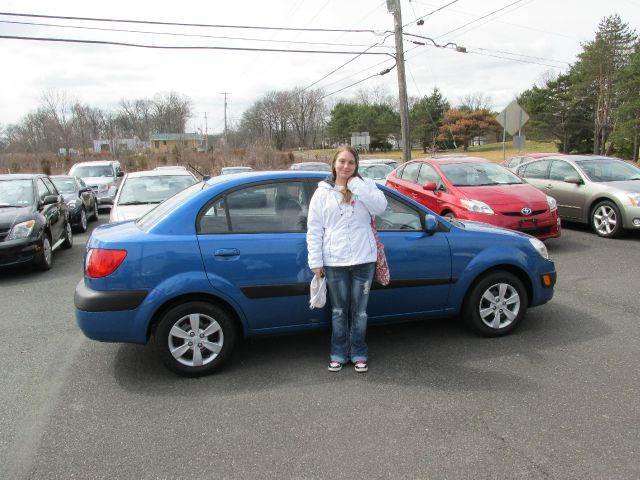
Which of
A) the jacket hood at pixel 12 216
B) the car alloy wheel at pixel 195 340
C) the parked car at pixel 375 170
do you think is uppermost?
the parked car at pixel 375 170

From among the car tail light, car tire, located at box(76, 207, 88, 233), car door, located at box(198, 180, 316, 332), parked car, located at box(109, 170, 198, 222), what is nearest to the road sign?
parked car, located at box(109, 170, 198, 222)

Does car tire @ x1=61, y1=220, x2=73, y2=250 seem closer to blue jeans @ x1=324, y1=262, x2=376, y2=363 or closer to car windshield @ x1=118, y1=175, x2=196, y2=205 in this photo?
car windshield @ x1=118, y1=175, x2=196, y2=205

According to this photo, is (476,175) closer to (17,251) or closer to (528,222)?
(528,222)

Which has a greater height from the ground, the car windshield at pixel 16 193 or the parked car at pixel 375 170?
the parked car at pixel 375 170

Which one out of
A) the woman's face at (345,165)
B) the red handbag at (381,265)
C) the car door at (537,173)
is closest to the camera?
the woman's face at (345,165)

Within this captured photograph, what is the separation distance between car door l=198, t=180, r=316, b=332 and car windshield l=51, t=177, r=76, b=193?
1124 centimetres

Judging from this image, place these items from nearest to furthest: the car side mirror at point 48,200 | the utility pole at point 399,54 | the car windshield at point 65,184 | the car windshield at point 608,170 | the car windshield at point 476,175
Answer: the car side mirror at point 48,200
the car windshield at point 476,175
the car windshield at point 608,170
the car windshield at point 65,184
the utility pole at point 399,54

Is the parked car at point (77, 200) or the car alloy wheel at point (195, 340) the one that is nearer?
the car alloy wheel at point (195, 340)

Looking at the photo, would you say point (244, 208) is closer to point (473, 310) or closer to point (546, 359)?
point (473, 310)

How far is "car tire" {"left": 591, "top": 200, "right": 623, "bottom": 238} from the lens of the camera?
909cm

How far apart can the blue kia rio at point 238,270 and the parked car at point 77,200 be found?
28.7 feet

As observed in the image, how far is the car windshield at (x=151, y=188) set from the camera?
8578mm

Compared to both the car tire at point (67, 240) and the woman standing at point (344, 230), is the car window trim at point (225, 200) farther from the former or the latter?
the car tire at point (67, 240)

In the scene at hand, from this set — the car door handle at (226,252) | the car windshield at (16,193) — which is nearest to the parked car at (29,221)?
the car windshield at (16,193)
